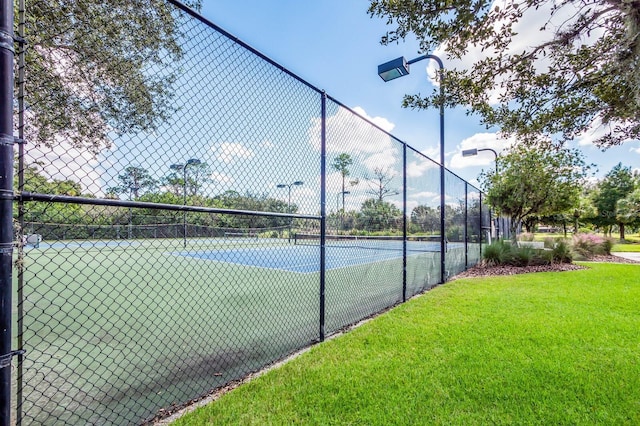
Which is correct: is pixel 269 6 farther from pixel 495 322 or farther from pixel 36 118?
pixel 495 322

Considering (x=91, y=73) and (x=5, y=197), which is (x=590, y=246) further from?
(x=5, y=197)

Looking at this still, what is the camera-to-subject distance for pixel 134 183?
177 cm

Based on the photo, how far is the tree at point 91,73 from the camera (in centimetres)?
166

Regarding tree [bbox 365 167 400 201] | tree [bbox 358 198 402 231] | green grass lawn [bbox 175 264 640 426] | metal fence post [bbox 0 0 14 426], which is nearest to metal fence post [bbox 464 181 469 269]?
green grass lawn [bbox 175 264 640 426]

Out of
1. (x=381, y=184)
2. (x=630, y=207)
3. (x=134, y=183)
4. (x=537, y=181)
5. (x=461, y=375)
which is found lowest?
(x=461, y=375)

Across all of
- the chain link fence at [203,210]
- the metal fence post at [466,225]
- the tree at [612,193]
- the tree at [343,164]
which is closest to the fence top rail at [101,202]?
the chain link fence at [203,210]

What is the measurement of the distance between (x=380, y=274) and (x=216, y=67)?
17.2ft

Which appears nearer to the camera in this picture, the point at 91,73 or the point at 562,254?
the point at 91,73

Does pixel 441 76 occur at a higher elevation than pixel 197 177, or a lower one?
higher

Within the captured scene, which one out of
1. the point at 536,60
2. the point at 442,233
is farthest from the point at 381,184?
the point at 442,233

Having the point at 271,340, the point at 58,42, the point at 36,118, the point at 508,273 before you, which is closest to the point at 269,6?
the point at 58,42

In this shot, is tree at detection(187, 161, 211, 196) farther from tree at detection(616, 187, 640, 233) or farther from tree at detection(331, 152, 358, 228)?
tree at detection(616, 187, 640, 233)

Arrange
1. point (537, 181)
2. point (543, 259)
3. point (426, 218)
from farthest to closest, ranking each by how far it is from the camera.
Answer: point (537, 181) → point (543, 259) → point (426, 218)

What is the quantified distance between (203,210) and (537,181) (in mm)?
10458
